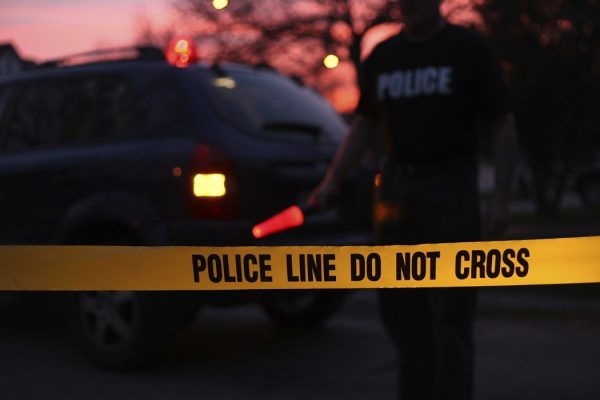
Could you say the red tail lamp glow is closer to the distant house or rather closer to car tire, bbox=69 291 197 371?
car tire, bbox=69 291 197 371

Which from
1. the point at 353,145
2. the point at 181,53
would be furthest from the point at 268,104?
the point at 353,145

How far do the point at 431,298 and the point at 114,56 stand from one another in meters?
2.80

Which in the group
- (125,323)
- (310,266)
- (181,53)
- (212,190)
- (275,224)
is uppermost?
(181,53)

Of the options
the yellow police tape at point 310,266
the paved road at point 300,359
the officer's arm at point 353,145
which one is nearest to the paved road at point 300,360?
the paved road at point 300,359

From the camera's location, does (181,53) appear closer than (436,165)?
No

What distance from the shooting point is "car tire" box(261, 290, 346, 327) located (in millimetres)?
5691

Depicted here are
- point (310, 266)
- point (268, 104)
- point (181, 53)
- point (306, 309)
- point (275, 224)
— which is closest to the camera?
point (310, 266)

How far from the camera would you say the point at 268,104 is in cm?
506

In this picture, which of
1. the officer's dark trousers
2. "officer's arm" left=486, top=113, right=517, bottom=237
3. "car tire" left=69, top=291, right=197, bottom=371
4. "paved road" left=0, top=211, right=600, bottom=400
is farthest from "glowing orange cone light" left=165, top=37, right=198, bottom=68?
"officer's arm" left=486, top=113, right=517, bottom=237

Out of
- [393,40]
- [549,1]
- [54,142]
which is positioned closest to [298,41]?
[549,1]

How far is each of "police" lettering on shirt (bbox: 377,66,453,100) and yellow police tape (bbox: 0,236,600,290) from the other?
0.80 m

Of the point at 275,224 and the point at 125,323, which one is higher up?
the point at 275,224

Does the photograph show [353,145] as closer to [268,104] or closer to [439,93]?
[439,93]

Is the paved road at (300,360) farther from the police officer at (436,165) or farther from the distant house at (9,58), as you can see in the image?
the distant house at (9,58)
